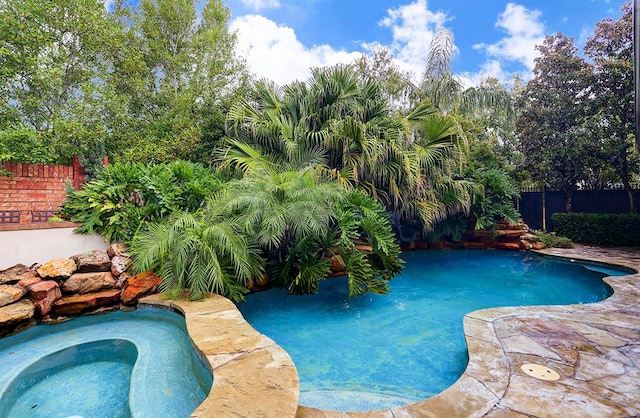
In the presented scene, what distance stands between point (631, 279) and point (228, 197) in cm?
659

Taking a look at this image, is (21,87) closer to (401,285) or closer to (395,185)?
(395,185)

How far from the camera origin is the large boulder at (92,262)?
14.5 feet

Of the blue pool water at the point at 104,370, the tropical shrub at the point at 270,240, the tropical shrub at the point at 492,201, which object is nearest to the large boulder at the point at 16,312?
the blue pool water at the point at 104,370

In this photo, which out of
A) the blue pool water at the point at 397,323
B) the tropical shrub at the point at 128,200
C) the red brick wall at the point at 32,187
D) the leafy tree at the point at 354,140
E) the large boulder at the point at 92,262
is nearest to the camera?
the blue pool water at the point at 397,323

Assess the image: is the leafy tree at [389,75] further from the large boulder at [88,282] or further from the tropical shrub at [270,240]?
the large boulder at [88,282]

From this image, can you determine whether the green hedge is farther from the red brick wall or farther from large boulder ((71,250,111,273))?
the red brick wall

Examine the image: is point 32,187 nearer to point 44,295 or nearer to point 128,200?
point 128,200

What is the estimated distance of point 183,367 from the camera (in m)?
2.86

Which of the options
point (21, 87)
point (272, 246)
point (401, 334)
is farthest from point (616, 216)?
point (21, 87)

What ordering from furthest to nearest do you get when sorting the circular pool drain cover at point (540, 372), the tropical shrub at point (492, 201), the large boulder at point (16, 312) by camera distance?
the tropical shrub at point (492, 201), the large boulder at point (16, 312), the circular pool drain cover at point (540, 372)

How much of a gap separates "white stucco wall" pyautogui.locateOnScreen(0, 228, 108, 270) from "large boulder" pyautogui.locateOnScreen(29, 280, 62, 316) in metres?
0.99

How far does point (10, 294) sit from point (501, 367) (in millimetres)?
5184

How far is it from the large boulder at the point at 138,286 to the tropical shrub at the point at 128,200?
88cm

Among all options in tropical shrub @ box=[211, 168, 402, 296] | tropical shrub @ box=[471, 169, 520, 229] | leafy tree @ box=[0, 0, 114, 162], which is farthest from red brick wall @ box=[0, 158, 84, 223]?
tropical shrub @ box=[471, 169, 520, 229]
